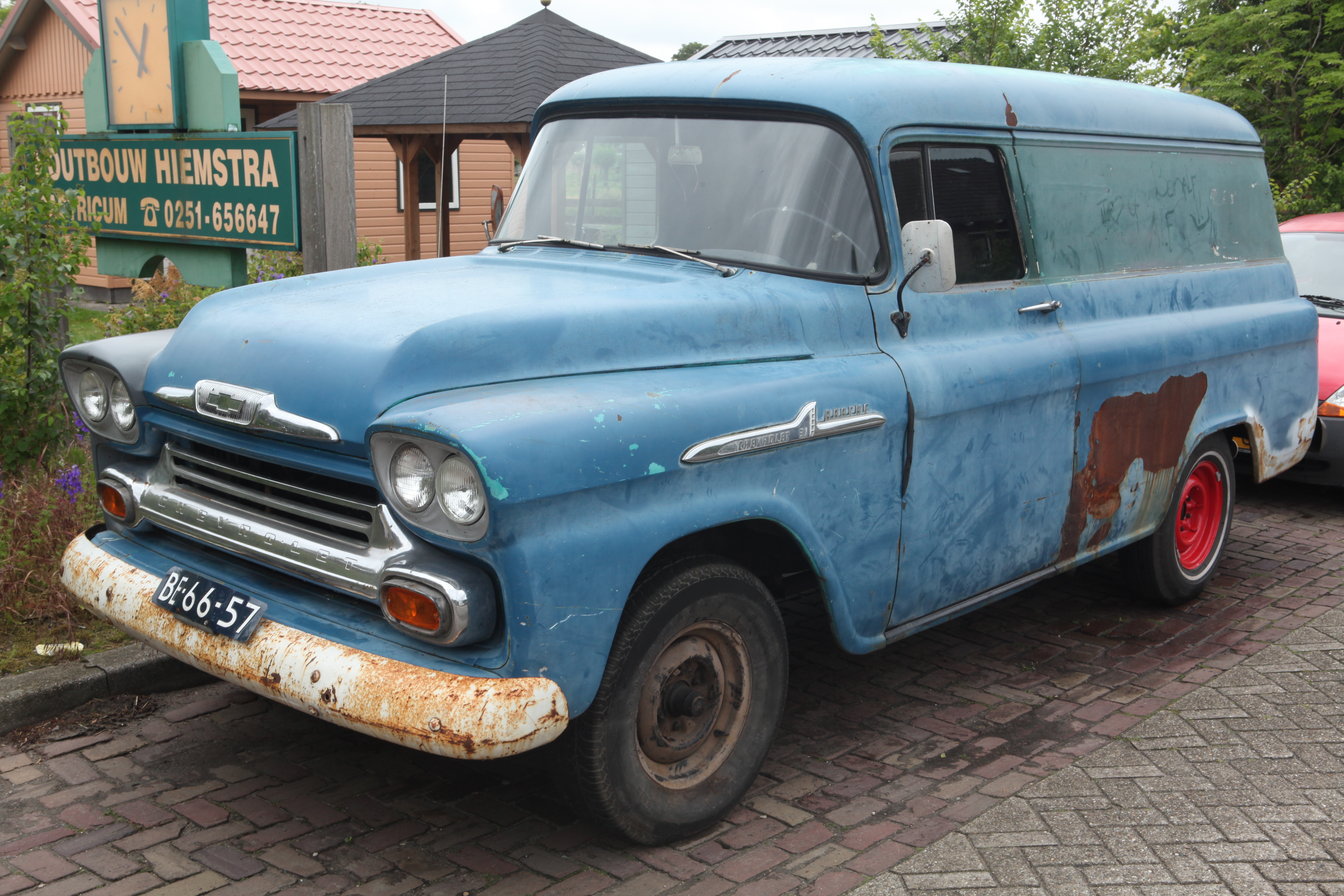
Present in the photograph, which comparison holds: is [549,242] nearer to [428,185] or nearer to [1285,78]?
[1285,78]

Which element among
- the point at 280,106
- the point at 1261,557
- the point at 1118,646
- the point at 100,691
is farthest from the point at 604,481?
the point at 280,106

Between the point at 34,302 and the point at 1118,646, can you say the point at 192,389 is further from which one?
the point at 1118,646

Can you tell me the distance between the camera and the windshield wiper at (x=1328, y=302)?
786 centimetres

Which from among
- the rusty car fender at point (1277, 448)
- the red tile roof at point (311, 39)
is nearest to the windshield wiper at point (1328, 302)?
the rusty car fender at point (1277, 448)

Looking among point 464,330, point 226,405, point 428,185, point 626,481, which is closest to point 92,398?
point 226,405

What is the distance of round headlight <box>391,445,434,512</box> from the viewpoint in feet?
9.19

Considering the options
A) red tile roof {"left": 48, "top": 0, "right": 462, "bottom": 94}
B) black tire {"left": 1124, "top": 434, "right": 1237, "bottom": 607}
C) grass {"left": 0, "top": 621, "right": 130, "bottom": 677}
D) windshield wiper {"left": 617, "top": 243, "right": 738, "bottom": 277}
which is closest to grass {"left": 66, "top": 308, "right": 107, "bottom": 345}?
grass {"left": 0, "top": 621, "right": 130, "bottom": 677}

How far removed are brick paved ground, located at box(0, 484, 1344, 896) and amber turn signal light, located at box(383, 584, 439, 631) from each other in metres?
0.60

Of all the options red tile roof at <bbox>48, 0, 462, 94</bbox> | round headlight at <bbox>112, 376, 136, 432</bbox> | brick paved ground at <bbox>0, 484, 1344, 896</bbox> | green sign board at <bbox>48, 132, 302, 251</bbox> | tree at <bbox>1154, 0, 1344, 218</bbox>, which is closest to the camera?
brick paved ground at <bbox>0, 484, 1344, 896</bbox>

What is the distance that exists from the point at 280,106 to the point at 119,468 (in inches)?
670

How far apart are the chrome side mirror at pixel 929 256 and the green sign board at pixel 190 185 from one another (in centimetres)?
286

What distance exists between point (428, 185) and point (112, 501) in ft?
57.1

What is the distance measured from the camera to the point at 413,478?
2.82m

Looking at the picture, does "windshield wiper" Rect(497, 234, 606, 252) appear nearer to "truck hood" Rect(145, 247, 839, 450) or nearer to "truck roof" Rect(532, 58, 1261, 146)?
"truck hood" Rect(145, 247, 839, 450)
